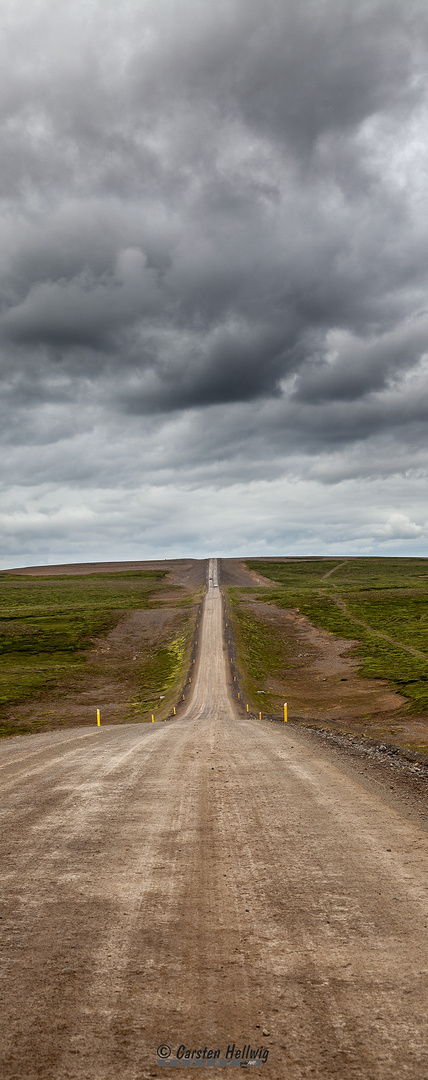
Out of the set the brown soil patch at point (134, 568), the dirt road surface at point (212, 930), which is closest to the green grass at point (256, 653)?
the dirt road surface at point (212, 930)

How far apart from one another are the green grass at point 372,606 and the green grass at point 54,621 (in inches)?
905

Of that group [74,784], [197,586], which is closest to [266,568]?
[197,586]

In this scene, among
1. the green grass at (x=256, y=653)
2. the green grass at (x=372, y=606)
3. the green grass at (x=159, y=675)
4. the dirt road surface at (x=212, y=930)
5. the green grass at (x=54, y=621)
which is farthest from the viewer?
the green grass at (x=372, y=606)

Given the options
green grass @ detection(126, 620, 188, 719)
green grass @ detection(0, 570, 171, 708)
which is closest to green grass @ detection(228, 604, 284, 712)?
green grass @ detection(126, 620, 188, 719)

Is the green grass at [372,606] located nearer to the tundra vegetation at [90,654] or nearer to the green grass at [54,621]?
the tundra vegetation at [90,654]

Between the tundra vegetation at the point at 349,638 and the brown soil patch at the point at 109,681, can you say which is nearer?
the tundra vegetation at the point at 349,638

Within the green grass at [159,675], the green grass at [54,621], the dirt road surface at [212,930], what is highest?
the dirt road surface at [212,930]

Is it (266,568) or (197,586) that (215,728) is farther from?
(266,568)

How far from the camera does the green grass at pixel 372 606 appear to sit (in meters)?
54.6

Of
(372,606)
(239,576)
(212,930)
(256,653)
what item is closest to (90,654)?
(256,653)

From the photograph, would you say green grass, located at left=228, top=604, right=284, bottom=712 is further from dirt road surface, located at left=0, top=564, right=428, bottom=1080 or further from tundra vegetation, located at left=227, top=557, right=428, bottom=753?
dirt road surface, located at left=0, top=564, right=428, bottom=1080

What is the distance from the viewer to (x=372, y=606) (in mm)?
101062

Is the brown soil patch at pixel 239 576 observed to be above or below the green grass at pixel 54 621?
above

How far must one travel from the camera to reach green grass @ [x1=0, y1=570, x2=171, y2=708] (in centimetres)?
5447
